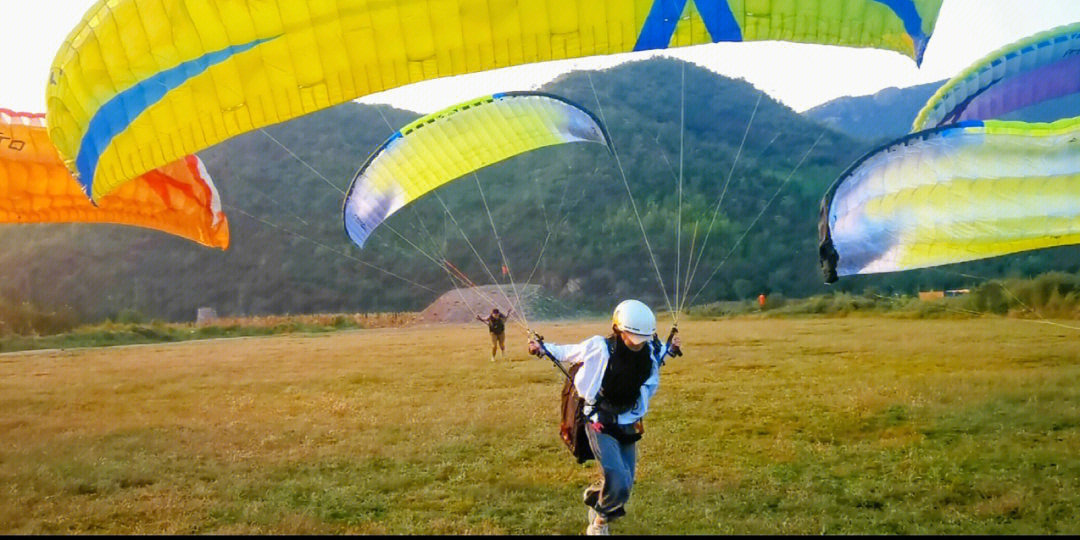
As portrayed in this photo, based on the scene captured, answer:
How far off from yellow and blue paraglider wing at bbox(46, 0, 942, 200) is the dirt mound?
2876 cm

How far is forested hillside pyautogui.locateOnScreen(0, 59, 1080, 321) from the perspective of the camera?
4059cm

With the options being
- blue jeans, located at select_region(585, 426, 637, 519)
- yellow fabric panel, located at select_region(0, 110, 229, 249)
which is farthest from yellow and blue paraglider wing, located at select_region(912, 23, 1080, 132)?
yellow fabric panel, located at select_region(0, 110, 229, 249)

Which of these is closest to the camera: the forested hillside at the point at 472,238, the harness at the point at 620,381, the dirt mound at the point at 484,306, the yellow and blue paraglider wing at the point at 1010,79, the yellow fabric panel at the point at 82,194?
the harness at the point at 620,381

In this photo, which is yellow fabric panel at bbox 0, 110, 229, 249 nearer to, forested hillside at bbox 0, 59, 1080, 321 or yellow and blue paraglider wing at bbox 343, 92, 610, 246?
yellow and blue paraglider wing at bbox 343, 92, 610, 246

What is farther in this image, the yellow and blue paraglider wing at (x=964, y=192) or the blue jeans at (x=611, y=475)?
the yellow and blue paraglider wing at (x=964, y=192)

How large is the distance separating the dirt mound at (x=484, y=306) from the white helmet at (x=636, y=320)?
2944 centimetres

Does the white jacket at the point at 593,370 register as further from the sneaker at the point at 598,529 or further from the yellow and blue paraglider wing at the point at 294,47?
the yellow and blue paraglider wing at the point at 294,47

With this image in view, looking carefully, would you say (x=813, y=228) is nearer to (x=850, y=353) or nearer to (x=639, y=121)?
(x=639, y=121)

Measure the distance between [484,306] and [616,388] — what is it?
3056cm

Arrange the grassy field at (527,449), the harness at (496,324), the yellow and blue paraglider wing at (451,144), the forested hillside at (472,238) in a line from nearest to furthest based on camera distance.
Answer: the grassy field at (527,449), the yellow and blue paraglider wing at (451,144), the harness at (496,324), the forested hillside at (472,238)

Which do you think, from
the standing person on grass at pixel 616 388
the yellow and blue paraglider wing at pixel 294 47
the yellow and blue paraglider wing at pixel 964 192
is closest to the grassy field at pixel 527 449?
the standing person on grass at pixel 616 388

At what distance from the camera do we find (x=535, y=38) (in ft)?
15.8

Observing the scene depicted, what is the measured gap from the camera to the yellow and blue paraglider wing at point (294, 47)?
4.35 meters

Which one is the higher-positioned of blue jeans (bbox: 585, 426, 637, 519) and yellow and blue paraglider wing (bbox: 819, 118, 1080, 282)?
yellow and blue paraglider wing (bbox: 819, 118, 1080, 282)
